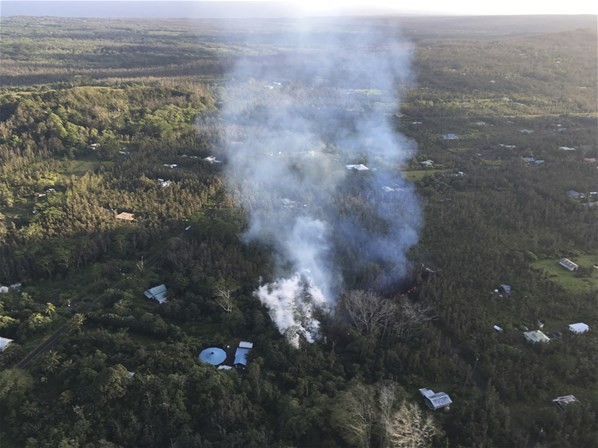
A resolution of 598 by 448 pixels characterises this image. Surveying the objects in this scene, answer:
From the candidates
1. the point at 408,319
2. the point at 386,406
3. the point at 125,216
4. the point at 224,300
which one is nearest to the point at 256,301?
the point at 224,300

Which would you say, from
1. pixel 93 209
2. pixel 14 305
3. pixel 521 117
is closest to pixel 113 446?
pixel 14 305

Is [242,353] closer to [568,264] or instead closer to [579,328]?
[579,328]

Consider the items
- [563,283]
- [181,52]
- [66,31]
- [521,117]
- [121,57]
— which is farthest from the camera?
[66,31]

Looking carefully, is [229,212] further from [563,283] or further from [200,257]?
[563,283]

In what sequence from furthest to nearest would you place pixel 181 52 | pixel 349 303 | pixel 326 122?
pixel 181 52 → pixel 326 122 → pixel 349 303

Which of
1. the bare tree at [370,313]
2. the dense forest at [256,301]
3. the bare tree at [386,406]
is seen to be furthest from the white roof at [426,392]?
the bare tree at [370,313]
